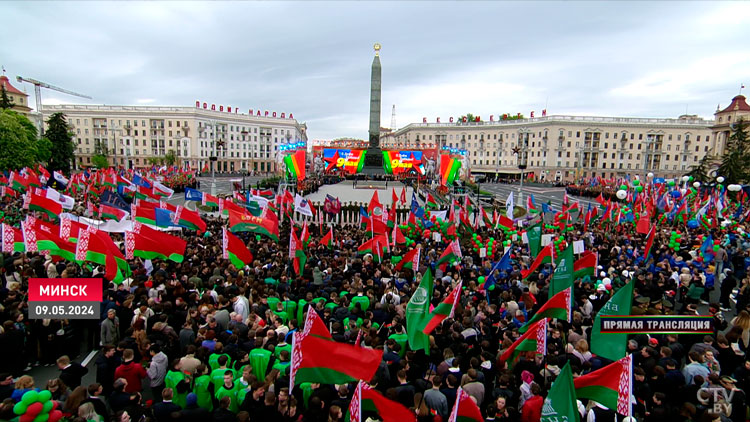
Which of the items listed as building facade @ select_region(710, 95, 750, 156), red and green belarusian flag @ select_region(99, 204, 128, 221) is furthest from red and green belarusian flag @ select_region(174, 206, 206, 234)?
building facade @ select_region(710, 95, 750, 156)

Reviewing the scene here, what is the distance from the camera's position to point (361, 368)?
171 inches

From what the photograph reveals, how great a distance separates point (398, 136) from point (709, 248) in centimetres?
10472

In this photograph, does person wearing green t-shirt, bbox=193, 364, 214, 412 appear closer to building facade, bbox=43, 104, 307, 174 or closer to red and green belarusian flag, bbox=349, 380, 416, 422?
red and green belarusian flag, bbox=349, 380, 416, 422

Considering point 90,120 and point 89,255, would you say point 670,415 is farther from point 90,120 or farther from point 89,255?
point 90,120

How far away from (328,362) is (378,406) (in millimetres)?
752

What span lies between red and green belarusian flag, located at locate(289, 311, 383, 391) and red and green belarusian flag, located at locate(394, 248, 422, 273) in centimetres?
571

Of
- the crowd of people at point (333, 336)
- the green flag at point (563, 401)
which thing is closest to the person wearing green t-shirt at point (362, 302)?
the crowd of people at point (333, 336)

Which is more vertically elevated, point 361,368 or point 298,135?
point 298,135

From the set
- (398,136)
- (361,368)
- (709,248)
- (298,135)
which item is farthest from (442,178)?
(298,135)

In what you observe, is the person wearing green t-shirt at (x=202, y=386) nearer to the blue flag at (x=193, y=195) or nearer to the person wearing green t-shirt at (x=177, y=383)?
the person wearing green t-shirt at (x=177, y=383)

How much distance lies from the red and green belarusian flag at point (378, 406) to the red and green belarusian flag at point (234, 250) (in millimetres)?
6510

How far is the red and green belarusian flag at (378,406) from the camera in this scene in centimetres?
378

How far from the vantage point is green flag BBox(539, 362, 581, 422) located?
380cm

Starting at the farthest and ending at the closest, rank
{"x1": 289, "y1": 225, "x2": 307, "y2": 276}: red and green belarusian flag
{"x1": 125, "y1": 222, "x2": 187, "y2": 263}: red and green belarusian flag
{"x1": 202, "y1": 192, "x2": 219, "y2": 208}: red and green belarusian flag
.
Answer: {"x1": 202, "y1": 192, "x2": 219, "y2": 208}: red and green belarusian flag, {"x1": 289, "y1": 225, "x2": 307, "y2": 276}: red and green belarusian flag, {"x1": 125, "y1": 222, "x2": 187, "y2": 263}: red and green belarusian flag
